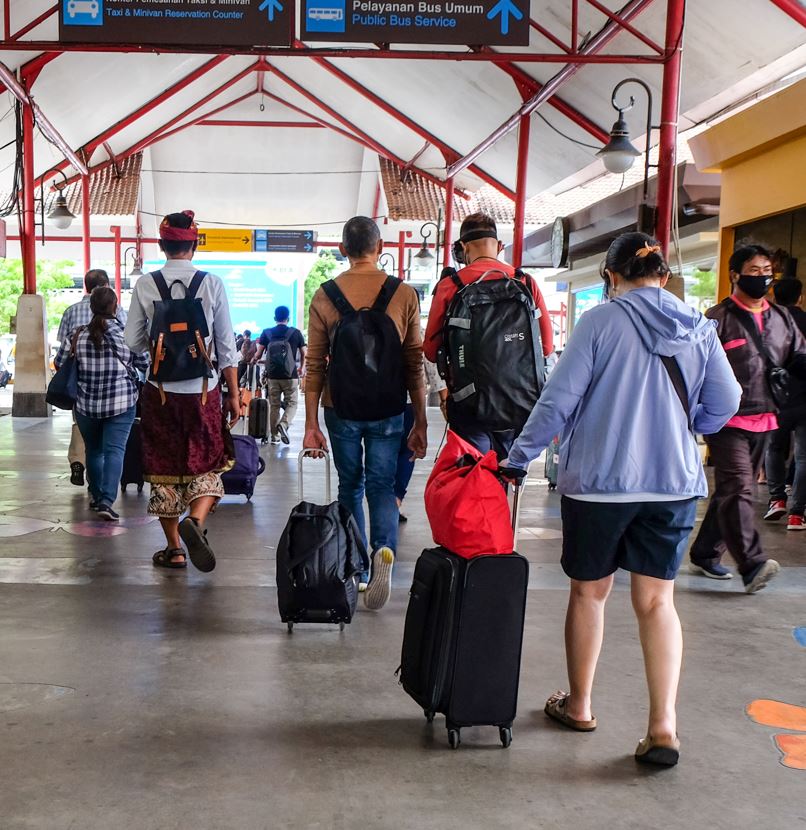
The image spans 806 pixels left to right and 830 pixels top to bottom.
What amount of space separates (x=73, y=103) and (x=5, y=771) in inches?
750

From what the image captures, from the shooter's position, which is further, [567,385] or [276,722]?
[276,722]

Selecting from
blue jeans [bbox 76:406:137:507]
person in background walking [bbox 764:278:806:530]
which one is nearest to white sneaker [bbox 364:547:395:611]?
blue jeans [bbox 76:406:137:507]

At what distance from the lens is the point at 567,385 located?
10.6 feet

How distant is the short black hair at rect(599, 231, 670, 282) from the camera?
3344mm

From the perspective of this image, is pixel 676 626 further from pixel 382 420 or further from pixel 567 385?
pixel 382 420

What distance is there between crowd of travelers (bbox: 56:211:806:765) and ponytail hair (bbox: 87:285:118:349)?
0.04 ft

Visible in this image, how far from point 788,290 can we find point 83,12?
7.03m

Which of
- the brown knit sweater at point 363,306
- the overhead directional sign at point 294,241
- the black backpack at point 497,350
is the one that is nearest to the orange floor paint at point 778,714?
the black backpack at point 497,350

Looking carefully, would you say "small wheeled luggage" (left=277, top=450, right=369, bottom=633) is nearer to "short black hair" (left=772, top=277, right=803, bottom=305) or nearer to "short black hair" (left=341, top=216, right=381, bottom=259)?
"short black hair" (left=341, top=216, right=381, bottom=259)

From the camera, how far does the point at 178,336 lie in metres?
5.30

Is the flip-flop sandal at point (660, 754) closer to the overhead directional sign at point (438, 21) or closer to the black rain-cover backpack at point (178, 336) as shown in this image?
the black rain-cover backpack at point (178, 336)

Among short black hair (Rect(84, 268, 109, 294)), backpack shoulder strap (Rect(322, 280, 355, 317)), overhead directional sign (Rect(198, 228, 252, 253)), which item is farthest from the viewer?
overhead directional sign (Rect(198, 228, 252, 253))

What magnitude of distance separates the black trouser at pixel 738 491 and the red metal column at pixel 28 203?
42.7 feet

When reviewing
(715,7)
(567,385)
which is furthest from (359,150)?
(567,385)
